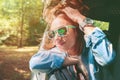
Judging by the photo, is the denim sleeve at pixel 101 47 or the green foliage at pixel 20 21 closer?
the denim sleeve at pixel 101 47

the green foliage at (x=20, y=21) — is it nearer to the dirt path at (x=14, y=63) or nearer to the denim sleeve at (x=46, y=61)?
the dirt path at (x=14, y=63)

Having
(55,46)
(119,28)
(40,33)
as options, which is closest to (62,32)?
(55,46)

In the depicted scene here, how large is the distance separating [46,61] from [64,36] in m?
0.16

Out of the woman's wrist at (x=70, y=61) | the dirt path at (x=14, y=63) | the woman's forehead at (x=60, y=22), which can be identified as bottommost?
the dirt path at (x=14, y=63)

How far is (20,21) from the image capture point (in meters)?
6.90

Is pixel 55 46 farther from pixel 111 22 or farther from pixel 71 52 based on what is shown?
pixel 111 22

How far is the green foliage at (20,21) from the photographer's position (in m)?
Answer: 6.50

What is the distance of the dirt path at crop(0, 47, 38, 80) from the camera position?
22.6ft

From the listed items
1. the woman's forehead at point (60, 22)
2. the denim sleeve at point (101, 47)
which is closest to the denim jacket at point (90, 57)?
the denim sleeve at point (101, 47)

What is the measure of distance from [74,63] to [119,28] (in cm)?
161

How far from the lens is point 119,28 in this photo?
335 centimetres

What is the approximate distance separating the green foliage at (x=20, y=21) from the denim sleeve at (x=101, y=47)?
4.71 metres

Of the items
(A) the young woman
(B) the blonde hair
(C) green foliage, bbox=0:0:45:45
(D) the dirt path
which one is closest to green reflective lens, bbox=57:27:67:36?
(A) the young woman

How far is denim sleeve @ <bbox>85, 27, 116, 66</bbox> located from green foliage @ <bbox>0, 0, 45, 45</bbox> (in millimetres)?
4710
